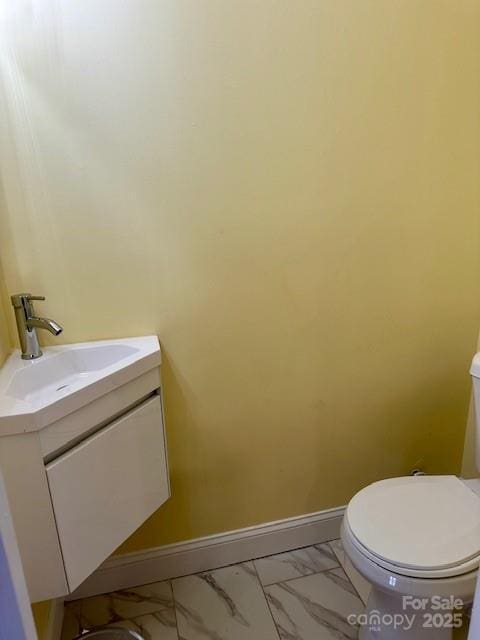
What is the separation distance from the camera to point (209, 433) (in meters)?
1.41

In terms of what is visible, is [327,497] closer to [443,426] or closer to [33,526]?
[443,426]

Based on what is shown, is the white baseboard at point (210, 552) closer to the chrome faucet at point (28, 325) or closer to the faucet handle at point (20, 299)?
the chrome faucet at point (28, 325)

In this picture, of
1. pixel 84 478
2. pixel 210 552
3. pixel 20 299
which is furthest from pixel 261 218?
pixel 210 552

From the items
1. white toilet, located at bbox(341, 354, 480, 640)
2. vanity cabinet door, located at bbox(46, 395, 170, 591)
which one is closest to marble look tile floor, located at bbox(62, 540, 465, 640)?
white toilet, located at bbox(341, 354, 480, 640)

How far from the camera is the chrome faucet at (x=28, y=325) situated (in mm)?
1088

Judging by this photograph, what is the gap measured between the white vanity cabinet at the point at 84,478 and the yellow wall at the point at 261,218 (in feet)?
0.68

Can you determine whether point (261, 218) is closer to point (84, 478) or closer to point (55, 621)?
point (84, 478)

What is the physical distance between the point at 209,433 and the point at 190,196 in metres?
0.81

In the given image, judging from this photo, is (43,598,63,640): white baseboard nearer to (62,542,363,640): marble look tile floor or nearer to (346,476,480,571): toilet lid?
(62,542,363,640): marble look tile floor

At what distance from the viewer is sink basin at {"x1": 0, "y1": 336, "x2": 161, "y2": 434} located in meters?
0.85

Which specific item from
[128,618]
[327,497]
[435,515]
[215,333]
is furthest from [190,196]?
[128,618]

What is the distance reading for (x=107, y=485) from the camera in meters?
1.05

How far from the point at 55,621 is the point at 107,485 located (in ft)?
1.98

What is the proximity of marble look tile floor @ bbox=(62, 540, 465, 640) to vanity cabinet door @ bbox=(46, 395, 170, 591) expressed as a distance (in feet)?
1.49
